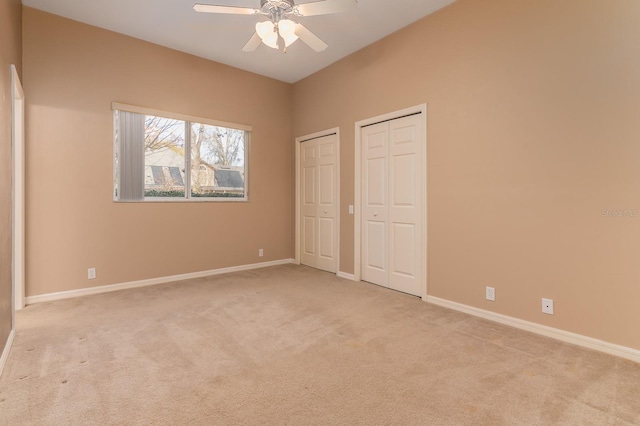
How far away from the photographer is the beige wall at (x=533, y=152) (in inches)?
89.7

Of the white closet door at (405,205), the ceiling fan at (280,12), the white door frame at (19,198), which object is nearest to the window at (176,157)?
the white door frame at (19,198)

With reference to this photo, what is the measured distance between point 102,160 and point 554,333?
4919mm

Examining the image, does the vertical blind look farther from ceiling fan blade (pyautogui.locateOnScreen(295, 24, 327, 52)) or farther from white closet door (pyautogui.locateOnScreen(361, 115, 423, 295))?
white closet door (pyautogui.locateOnScreen(361, 115, 423, 295))

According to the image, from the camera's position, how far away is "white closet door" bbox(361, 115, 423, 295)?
144 inches

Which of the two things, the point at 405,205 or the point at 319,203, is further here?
the point at 319,203

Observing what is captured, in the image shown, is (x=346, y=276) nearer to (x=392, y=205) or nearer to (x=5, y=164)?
(x=392, y=205)

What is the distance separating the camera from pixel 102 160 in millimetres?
3787

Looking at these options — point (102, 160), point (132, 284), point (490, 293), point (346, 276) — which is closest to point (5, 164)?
point (102, 160)

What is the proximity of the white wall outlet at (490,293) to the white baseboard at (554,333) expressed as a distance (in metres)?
0.13

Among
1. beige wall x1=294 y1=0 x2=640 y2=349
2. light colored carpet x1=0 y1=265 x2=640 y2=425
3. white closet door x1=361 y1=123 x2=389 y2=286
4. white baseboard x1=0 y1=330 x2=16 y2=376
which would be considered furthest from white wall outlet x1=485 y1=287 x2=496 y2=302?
white baseboard x1=0 y1=330 x2=16 y2=376

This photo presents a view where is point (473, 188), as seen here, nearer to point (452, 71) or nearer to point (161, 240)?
point (452, 71)

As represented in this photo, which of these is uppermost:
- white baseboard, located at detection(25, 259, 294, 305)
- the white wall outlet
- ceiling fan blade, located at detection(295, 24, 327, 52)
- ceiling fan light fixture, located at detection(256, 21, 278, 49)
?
ceiling fan blade, located at detection(295, 24, 327, 52)

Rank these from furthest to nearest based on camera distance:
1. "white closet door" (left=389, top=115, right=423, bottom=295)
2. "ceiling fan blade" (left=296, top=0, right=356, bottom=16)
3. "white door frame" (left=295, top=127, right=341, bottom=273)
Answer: "white door frame" (left=295, top=127, right=341, bottom=273), "white closet door" (left=389, top=115, right=423, bottom=295), "ceiling fan blade" (left=296, top=0, right=356, bottom=16)

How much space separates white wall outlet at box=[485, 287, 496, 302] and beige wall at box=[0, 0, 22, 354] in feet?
12.4
